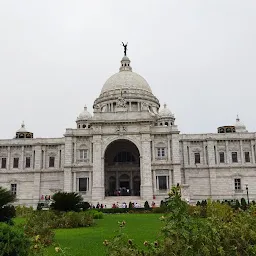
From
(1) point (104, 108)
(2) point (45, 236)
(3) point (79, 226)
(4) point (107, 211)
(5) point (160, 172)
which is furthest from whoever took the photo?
(1) point (104, 108)

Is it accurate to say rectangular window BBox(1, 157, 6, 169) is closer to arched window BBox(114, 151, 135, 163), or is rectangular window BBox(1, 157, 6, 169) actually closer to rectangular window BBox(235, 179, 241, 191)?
arched window BBox(114, 151, 135, 163)

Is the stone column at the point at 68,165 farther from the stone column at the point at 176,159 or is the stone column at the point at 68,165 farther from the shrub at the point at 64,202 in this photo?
the shrub at the point at 64,202

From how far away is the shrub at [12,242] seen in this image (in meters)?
8.66

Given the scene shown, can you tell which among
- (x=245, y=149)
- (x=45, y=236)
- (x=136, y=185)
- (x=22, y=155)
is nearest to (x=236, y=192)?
(x=245, y=149)

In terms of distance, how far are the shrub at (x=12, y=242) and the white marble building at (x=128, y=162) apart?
35.2 m

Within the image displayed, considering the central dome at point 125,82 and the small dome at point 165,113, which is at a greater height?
the central dome at point 125,82

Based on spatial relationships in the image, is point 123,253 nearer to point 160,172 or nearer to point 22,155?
point 160,172

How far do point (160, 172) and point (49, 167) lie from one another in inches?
677

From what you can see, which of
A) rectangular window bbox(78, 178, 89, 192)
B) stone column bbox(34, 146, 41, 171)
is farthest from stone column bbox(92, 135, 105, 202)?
stone column bbox(34, 146, 41, 171)

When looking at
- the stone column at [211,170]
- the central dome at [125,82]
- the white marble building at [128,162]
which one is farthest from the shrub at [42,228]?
the central dome at [125,82]

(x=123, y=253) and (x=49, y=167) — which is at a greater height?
(x=49, y=167)

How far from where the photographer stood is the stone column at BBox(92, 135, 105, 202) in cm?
4472

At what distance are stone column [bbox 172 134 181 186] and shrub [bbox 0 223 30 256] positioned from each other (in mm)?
37800

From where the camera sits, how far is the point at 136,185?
53031 millimetres
